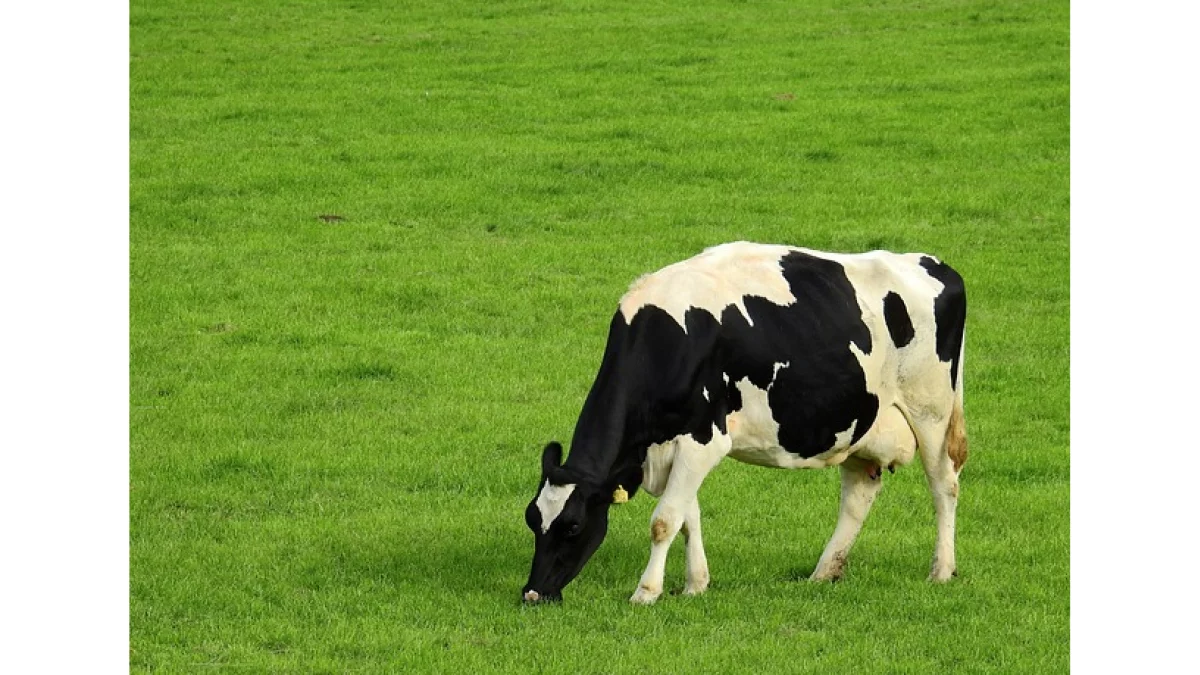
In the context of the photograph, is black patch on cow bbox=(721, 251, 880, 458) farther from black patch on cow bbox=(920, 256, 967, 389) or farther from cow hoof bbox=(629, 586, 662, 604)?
cow hoof bbox=(629, 586, 662, 604)

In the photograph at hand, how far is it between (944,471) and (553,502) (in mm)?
3225

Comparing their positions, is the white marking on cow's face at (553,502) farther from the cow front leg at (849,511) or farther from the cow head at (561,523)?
the cow front leg at (849,511)

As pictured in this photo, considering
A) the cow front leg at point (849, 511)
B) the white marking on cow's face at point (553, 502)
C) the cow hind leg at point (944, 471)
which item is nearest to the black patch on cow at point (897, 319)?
the cow hind leg at point (944, 471)

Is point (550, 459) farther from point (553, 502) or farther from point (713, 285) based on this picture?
point (713, 285)

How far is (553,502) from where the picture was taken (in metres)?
12.3

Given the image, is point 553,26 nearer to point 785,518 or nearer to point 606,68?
point 606,68

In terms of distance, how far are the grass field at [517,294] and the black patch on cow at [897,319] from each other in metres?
1.79

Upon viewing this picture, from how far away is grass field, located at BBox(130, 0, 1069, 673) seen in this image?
12312 mm

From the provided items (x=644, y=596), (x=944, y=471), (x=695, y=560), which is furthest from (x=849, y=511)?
(x=644, y=596)

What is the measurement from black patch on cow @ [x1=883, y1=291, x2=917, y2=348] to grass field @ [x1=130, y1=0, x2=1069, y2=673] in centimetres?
179

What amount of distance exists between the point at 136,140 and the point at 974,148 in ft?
46.2

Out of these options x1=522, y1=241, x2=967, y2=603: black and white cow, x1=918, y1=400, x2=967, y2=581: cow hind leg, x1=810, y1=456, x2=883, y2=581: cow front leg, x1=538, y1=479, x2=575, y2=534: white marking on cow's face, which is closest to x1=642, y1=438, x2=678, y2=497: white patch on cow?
x1=522, y1=241, x2=967, y2=603: black and white cow

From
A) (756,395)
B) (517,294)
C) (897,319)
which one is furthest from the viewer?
(517,294)

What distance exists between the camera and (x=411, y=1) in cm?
4012
